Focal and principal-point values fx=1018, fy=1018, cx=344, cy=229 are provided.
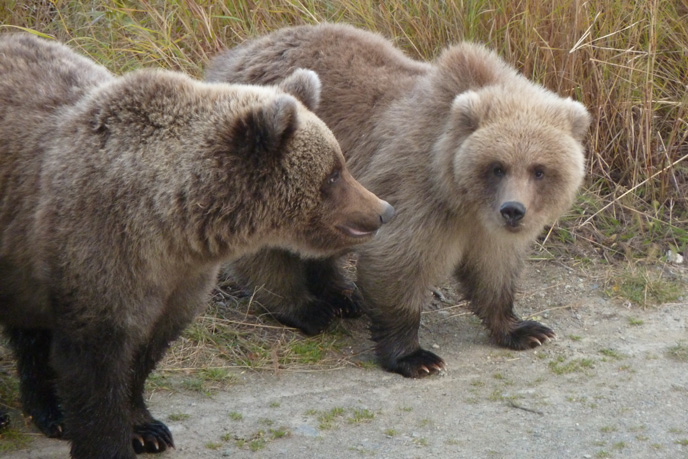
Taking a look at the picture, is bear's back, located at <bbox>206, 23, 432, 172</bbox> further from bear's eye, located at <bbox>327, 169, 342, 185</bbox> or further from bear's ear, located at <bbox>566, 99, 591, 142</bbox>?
bear's eye, located at <bbox>327, 169, 342, 185</bbox>

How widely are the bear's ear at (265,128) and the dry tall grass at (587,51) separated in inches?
145

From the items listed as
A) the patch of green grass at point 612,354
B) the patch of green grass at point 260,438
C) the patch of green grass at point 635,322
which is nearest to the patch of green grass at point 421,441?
the patch of green grass at point 260,438

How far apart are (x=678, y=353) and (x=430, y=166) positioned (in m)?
1.91

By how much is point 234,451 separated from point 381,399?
3.42ft

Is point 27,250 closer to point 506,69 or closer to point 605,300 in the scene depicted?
point 506,69

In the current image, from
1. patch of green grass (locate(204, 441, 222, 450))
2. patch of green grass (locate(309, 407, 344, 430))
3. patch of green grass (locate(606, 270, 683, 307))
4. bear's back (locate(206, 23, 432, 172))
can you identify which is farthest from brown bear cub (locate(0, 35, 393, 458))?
patch of green grass (locate(606, 270, 683, 307))

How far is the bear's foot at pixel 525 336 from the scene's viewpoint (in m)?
6.48

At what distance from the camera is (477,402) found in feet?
18.5

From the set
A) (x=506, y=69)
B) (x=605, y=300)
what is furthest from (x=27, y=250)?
(x=605, y=300)

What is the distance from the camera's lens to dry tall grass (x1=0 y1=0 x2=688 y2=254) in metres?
7.86

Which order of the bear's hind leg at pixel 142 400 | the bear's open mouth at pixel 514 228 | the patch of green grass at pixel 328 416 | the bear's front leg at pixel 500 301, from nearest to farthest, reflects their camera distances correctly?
1. the bear's hind leg at pixel 142 400
2. the patch of green grass at pixel 328 416
3. the bear's open mouth at pixel 514 228
4. the bear's front leg at pixel 500 301

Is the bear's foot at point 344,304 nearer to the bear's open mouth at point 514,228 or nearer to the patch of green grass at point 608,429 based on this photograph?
the bear's open mouth at point 514,228

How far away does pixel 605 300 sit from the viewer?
23.2 ft

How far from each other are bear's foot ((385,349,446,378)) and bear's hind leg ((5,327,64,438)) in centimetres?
200
